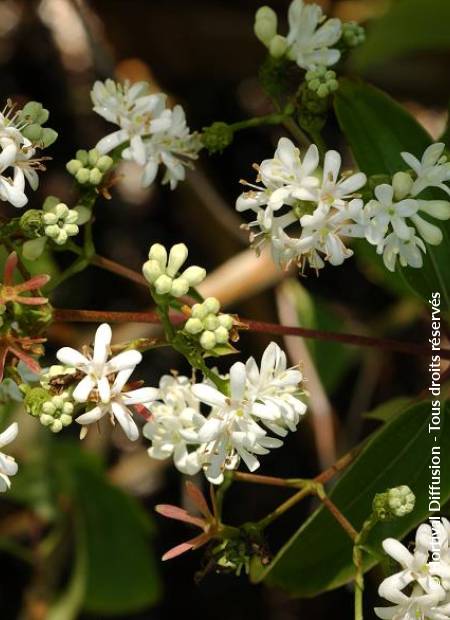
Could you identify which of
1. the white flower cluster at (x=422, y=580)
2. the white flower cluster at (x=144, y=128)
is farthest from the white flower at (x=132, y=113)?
the white flower cluster at (x=422, y=580)

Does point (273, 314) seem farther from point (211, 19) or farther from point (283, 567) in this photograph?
point (283, 567)

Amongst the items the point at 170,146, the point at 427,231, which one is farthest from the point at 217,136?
the point at 427,231

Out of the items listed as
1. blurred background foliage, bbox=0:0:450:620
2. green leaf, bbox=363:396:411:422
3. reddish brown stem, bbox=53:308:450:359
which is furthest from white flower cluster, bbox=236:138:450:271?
blurred background foliage, bbox=0:0:450:620

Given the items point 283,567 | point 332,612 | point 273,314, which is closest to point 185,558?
point 332,612

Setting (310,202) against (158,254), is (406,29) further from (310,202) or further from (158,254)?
(158,254)

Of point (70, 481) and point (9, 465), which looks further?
point (70, 481)

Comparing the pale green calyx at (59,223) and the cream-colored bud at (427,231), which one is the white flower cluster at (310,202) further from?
the pale green calyx at (59,223)
